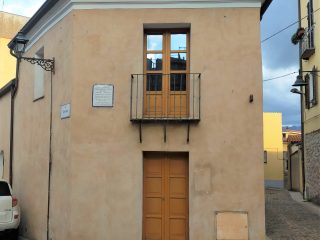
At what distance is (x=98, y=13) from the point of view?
34.1ft

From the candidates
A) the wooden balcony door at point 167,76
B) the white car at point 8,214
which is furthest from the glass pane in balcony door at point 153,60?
the white car at point 8,214

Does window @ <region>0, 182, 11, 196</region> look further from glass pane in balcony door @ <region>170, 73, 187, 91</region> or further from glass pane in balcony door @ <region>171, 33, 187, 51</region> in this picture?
glass pane in balcony door @ <region>171, 33, 187, 51</region>

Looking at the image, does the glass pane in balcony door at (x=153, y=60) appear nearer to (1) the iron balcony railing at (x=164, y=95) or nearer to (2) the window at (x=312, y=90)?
(1) the iron balcony railing at (x=164, y=95)

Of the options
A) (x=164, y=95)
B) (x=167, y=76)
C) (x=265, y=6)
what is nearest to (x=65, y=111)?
(x=164, y=95)

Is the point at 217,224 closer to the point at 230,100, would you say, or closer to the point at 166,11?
the point at 230,100

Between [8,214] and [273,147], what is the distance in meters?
31.9

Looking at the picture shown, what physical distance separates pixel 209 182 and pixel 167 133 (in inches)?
52.5

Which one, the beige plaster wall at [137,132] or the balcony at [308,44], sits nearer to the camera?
the beige plaster wall at [137,132]

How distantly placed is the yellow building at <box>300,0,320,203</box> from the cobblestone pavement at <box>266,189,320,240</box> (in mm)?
1732

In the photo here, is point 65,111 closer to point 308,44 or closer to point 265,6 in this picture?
point 265,6

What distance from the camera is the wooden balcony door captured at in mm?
10281

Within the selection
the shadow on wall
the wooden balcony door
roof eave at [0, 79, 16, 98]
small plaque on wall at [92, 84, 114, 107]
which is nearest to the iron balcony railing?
the wooden balcony door

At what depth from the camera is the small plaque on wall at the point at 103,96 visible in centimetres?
1023

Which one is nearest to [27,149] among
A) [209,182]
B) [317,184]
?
[209,182]
